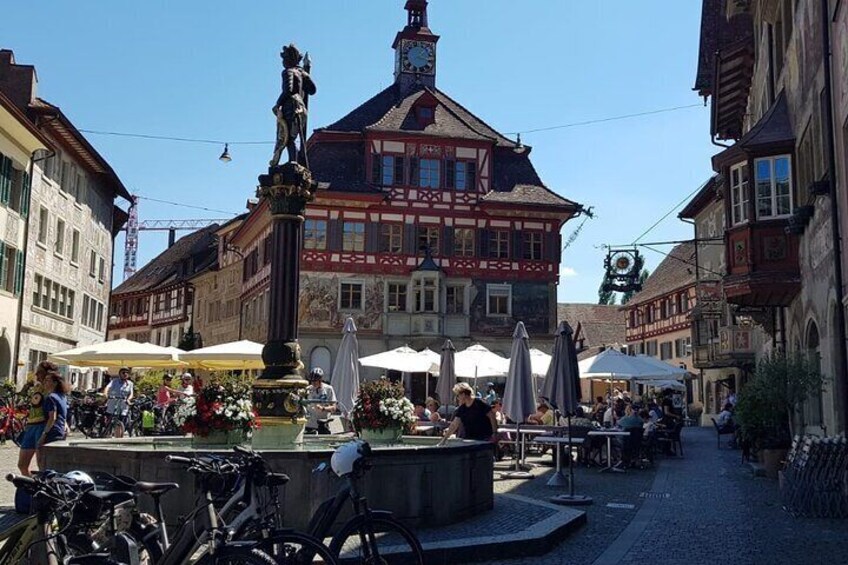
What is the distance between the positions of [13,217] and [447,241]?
19195 millimetres

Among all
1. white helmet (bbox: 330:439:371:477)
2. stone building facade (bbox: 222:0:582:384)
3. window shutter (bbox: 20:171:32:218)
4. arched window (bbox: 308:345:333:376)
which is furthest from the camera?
stone building facade (bbox: 222:0:582:384)

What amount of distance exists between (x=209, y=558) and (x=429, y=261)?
1432 inches

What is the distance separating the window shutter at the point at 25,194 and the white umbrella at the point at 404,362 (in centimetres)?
1340

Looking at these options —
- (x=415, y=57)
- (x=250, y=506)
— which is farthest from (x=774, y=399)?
(x=415, y=57)

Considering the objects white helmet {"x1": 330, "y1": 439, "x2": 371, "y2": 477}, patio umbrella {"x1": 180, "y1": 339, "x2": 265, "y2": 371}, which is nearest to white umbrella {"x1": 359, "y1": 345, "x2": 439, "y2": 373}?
patio umbrella {"x1": 180, "y1": 339, "x2": 265, "y2": 371}

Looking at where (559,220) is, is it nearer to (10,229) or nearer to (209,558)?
(10,229)

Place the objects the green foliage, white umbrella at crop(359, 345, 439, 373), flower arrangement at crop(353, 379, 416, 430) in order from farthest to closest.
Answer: white umbrella at crop(359, 345, 439, 373) < the green foliage < flower arrangement at crop(353, 379, 416, 430)

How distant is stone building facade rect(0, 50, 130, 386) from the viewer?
3231 centimetres

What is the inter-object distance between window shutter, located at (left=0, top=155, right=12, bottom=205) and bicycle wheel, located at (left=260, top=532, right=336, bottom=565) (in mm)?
26533

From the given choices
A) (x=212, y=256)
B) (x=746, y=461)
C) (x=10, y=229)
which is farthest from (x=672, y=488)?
(x=212, y=256)

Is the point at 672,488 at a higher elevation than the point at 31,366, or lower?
lower

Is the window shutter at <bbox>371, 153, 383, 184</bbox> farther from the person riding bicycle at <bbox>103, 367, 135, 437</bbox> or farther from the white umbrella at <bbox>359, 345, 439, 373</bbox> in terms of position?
the person riding bicycle at <bbox>103, 367, 135, 437</bbox>

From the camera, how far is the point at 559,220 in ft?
142

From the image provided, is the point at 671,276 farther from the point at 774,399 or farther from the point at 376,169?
the point at 774,399
